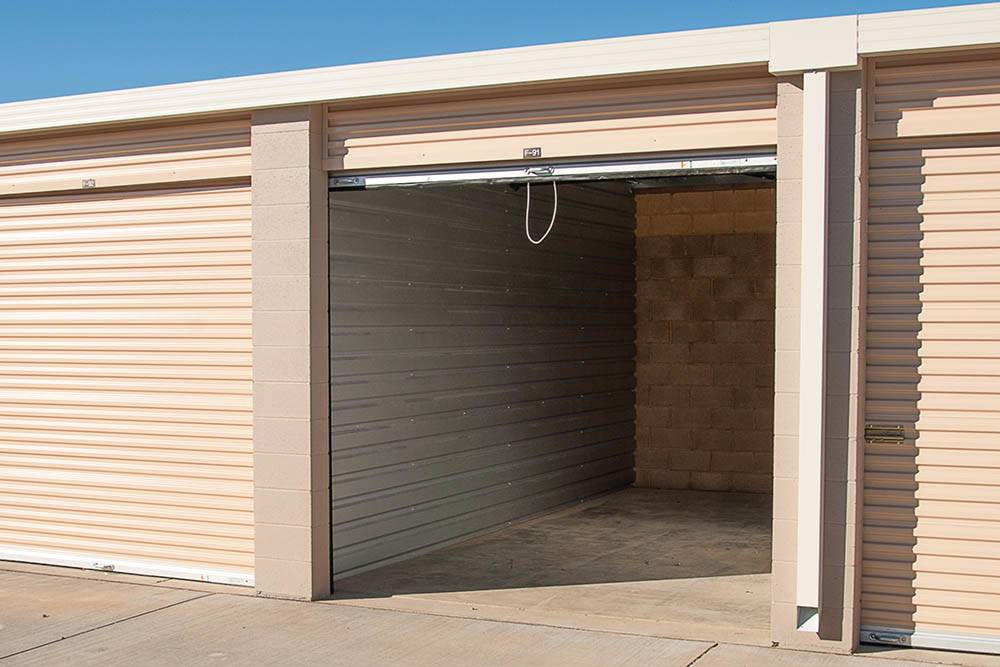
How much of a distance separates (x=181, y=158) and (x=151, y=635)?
10.1ft

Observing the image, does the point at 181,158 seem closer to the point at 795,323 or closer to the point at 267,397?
the point at 267,397

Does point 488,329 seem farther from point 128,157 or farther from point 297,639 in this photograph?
point 297,639

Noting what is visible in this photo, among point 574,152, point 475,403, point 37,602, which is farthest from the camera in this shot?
point 475,403

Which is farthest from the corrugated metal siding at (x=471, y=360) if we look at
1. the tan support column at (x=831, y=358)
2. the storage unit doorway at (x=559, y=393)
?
the tan support column at (x=831, y=358)

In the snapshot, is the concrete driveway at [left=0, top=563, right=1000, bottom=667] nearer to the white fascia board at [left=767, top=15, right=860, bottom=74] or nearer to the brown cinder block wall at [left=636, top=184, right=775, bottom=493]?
the white fascia board at [left=767, top=15, right=860, bottom=74]

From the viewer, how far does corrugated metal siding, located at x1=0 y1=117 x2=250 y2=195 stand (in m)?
7.89

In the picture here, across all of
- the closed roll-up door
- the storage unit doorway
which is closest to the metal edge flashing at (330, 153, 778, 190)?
the storage unit doorway

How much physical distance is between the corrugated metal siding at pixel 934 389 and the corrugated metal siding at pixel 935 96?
9 cm

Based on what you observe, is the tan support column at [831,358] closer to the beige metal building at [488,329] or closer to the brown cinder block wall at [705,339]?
the beige metal building at [488,329]

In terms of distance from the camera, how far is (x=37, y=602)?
7.51 metres

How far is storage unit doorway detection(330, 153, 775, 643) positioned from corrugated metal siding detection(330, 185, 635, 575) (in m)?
0.02

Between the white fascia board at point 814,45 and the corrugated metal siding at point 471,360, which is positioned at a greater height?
the white fascia board at point 814,45

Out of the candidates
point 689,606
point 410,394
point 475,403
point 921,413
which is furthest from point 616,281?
point 921,413

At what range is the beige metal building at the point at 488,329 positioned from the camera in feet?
20.5
